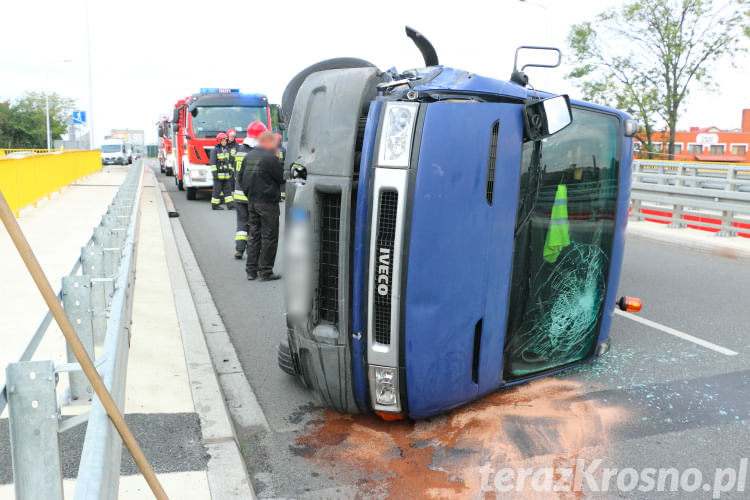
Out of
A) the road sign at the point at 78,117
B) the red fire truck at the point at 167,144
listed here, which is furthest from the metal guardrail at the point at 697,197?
the road sign at the point at 78,117

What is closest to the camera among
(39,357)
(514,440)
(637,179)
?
(514,440)

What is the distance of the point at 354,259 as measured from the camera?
357 cm

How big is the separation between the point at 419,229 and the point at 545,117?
3.35 ft

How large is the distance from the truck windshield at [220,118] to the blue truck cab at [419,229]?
15.4 m

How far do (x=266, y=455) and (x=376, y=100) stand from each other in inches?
80.2

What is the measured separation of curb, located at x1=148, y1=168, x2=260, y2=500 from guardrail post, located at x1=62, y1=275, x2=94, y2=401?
0.67 meters

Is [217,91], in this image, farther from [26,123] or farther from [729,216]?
[26,123]

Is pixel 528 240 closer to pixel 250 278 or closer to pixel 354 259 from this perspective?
pixel 354 259

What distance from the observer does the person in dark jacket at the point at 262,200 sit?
778cm

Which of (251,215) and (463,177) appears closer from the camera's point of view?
(463,177)

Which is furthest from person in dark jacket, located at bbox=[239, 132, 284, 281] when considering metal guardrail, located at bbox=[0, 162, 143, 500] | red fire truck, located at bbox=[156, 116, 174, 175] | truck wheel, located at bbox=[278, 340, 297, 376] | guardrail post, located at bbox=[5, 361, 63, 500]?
red fire truck, located at bbox=[156, 116, 174, 175]

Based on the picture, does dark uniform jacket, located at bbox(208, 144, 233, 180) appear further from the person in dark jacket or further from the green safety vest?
the green safety vest

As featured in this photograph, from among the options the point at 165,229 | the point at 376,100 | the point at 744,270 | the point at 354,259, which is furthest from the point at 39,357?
the point at 744,270

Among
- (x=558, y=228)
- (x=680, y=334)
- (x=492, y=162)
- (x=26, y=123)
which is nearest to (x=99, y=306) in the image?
(x=492, y=162)
